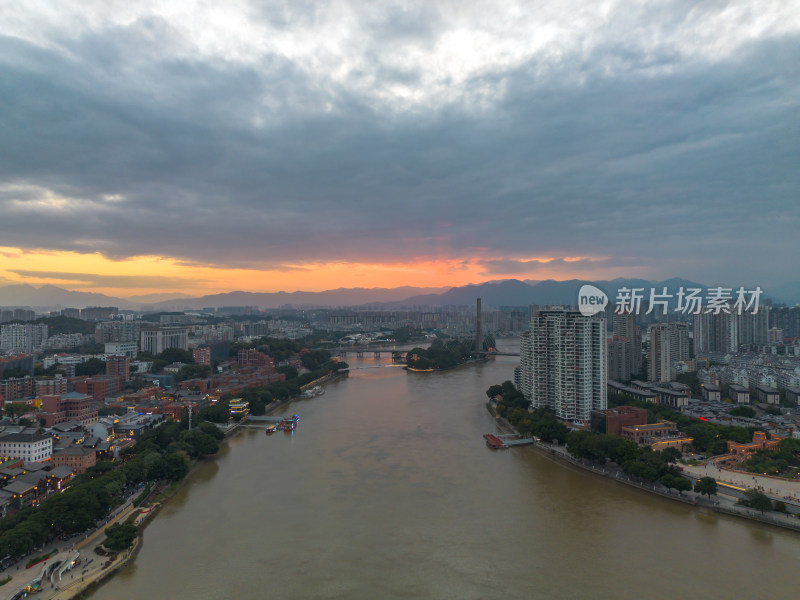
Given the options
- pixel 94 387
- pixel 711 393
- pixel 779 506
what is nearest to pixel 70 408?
pixel 94 387

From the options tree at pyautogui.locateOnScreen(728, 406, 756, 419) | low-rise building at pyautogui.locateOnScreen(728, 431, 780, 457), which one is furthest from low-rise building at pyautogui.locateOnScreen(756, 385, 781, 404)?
low-rise building at pyautogui.locateOnScreen(728, 431, 780, 457)

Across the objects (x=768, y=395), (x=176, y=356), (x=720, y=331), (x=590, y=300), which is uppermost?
(x=590, y=300)

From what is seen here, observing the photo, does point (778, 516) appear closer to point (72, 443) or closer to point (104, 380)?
point (72, 443)

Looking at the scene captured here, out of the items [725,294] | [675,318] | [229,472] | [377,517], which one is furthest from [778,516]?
[675,318]

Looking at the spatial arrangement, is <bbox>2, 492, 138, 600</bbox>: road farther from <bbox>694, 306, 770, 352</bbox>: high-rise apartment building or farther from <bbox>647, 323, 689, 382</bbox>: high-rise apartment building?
<bbox>694, 306, 770, 352</bbox>: high-rise apartment building

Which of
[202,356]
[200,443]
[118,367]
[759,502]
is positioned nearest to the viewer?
[759,502]

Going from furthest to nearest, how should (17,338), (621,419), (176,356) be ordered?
(17,338), (176,356), (621,419)

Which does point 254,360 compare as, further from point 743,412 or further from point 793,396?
point 793,396
